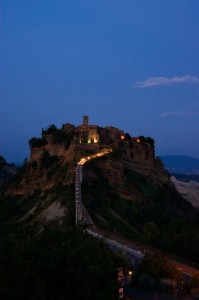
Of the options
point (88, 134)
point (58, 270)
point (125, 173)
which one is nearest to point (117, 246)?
point (58, 270)

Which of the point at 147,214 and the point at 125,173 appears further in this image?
the point at 125,173

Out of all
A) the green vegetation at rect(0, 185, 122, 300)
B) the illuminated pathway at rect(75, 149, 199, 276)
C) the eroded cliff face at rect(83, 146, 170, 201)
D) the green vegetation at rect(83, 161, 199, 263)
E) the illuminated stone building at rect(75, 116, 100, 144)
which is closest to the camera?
the green vegetation at rect(0, 185, 122, 300)

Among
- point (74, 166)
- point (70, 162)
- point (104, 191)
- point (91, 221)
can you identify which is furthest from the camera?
point (70, 162)

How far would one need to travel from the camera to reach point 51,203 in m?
65.6

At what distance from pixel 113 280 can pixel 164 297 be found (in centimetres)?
745

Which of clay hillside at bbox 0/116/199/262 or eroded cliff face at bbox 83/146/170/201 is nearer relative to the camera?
clay hillside at bbox 0/116/199/262

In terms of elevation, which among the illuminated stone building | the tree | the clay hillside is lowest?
the tree

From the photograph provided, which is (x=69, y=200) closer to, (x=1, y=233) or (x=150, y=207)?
(x=1, y=233)

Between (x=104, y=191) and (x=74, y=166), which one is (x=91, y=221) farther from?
(x=74, y=166)

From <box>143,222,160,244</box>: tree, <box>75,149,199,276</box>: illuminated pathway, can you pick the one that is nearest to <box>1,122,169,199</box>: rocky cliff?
<box>75,149,199,276</box>: illuminated pathway

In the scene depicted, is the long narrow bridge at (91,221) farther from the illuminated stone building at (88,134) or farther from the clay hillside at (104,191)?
the illuminated stone building at (88,134)

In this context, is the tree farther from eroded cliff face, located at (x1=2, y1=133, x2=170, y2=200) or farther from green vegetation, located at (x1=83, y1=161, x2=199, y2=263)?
eroded cliff face, located at (x1=2, y1=133, x2=170, y2=200)

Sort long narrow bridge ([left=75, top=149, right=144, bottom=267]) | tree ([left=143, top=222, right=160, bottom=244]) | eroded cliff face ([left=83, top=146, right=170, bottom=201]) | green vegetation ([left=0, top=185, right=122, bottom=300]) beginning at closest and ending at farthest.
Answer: green vegetation ([left=0, top=185, right=122, bottom=300]) < long narrow bridge ([left=75, top=149, right=144, bottom=267]) < tree ([left=143, top=222, right=160, bottom=244]) < eroded cliff face ([left=83, top=146, right=170, bottom=201])

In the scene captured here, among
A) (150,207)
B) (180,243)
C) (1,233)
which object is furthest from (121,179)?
(180,243)
